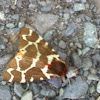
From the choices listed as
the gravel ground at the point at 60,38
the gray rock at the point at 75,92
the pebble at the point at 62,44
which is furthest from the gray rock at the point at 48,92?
the pebble at the point at 62,44

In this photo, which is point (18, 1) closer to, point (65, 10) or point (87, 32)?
point (65, 10)

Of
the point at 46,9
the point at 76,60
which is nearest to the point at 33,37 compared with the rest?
the point at 46,9

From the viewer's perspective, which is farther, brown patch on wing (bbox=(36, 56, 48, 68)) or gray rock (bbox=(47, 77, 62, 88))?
gray rock (bbox=(47, 77, 62, 88))

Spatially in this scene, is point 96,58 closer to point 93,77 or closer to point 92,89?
point 93,77

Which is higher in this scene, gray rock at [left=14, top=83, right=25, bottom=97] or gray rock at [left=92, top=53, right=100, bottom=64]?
gray rock at [left=92, top=53, right=100, bottom=64]

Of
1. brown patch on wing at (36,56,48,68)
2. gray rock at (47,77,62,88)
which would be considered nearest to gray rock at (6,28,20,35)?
brown patch on wing at (36,56,48,68)

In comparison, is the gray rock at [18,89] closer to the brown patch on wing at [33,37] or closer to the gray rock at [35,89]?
the gray rock at [35,89]

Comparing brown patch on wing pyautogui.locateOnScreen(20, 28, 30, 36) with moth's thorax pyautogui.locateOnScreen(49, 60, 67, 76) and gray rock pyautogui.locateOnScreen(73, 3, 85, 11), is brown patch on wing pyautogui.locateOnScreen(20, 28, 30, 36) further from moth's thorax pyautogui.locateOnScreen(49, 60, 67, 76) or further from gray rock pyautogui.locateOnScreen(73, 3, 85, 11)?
gray rock pyautogui.locateOnScreen(73, 3, 85, 11)
